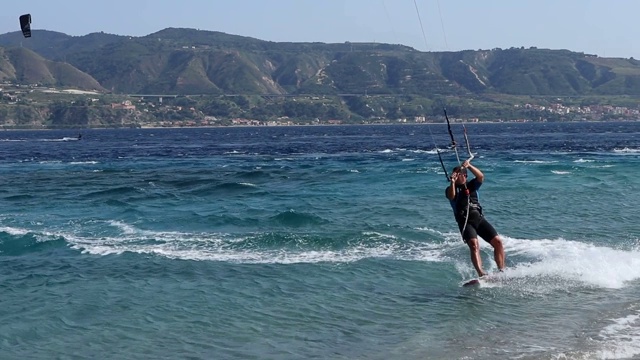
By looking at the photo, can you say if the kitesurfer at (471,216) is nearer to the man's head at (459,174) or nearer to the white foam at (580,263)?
the man's head at (459,174)

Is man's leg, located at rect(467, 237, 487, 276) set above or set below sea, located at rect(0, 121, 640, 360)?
above

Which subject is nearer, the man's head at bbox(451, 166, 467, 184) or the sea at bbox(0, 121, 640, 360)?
the sea at bbox(0, 121, 640, 360)

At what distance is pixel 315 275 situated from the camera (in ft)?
58.9

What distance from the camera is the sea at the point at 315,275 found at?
13.3m

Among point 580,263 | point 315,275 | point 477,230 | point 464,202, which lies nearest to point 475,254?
point 477,230

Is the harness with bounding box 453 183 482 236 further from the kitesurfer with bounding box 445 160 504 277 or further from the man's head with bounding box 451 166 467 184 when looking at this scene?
the man's head with bounding box 451 166 467 184

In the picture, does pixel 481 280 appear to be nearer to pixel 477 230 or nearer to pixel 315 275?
pixel 477 230

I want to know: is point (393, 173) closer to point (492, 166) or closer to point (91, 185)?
point (492, 166)

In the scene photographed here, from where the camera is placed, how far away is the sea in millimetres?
13289

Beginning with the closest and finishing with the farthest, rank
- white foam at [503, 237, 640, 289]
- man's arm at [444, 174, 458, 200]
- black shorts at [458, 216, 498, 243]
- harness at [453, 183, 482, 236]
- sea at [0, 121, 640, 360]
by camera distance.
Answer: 1. sea at [0, 121, 640, 360]
2. man's arm at [444, 174, 458, 200]
3. black shorts at [458, 216, 498, 243]
4. harness at [453, 183, 482, 236]
5. white foam at [503, 237, 640, 289]

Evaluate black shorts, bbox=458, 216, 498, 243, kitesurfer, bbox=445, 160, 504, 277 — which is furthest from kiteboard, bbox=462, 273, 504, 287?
black shorts, bbox=458, 216, 498, 243

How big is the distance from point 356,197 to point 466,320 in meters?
17.6

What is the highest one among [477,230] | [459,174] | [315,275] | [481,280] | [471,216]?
[459,174]

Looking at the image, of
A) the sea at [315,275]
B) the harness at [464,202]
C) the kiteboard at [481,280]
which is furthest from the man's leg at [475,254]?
the sea at [315,275]
